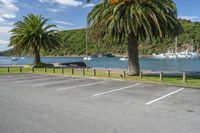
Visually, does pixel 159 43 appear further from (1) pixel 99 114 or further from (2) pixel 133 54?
(1) pixel 99 114

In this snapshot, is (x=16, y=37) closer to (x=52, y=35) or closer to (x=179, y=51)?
(x=52, y=35)

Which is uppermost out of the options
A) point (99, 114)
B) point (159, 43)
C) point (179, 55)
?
point (159, 43)

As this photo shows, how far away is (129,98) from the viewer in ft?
48.4

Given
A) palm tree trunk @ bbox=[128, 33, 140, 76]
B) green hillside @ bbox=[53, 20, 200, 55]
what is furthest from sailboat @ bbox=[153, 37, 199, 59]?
palm tree trunk @ bbox=[128, 33, 140, 76]

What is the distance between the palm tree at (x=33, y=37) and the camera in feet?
158

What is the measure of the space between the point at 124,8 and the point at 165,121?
17.9m

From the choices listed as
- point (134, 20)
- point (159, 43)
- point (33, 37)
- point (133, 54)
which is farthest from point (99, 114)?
point (159, 43)

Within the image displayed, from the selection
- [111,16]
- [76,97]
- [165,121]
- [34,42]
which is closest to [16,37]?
[34,42]

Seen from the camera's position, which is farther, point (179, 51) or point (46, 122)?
point (179, 51)

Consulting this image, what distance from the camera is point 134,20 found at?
2561 centimetres

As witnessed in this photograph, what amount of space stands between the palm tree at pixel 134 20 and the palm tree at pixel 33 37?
70.2ft

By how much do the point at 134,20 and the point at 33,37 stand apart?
86.3 feet

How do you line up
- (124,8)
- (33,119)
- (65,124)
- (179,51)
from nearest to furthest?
(65,124)
(33,119)
(124,8)
(179,51)

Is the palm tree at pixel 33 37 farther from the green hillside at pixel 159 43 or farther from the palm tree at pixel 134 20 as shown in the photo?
the green hillside at pixel 159 43
